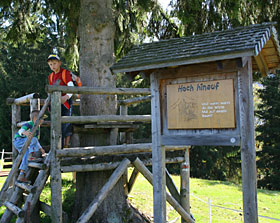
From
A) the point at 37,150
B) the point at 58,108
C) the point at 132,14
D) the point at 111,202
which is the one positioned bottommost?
the point at 111,202

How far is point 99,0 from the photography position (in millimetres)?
6910

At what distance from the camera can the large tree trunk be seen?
6.58 meters

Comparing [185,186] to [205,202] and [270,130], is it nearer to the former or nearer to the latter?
[205,202]

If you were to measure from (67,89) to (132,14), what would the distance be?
4.84m

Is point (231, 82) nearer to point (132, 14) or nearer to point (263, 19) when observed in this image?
point (263, 19)

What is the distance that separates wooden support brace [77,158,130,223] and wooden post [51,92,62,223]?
1.33 feet

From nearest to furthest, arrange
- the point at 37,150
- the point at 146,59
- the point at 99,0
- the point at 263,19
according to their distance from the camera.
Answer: the point at 146,59 → the point at 37,150 → the point at 99,0 → the point at 263,19

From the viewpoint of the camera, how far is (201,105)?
4258mm

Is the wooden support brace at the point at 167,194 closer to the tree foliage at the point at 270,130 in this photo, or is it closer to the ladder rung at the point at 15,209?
the ladder rung at the point at 15,209

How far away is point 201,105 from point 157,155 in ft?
3.20

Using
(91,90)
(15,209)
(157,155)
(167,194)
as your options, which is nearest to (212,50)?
(157,155)

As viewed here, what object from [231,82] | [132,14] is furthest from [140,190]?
[231,82]

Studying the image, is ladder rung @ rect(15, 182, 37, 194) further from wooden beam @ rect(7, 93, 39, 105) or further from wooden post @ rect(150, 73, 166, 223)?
wooden post @ rect(150, 73, 166, 223)

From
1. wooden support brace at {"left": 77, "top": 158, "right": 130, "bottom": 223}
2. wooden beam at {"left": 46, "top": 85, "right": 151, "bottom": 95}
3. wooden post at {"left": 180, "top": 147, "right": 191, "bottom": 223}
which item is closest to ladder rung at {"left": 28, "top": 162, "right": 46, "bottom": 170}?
wooden support brace at {"left": 77, "top": 158, "right": 130, "bottom": 223}
